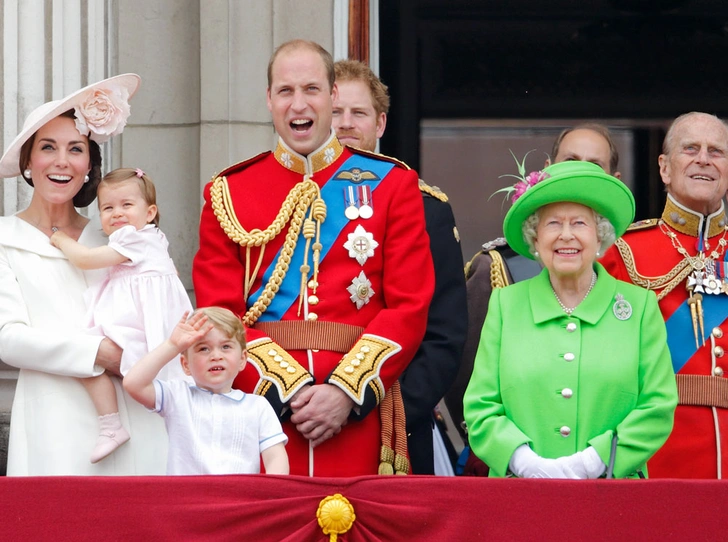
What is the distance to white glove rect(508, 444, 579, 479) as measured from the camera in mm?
3959

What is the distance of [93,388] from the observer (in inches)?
167

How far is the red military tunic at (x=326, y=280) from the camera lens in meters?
4.20

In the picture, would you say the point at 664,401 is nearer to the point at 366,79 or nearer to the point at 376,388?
the point at 376,388

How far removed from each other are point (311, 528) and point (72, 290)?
3.88ft

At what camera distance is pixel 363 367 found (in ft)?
13.6

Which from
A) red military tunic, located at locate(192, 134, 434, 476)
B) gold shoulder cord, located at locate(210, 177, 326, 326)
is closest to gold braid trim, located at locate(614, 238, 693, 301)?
red military tunic, located at locate(192, 134, 434, 476)

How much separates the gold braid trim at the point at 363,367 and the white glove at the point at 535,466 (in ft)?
1.44

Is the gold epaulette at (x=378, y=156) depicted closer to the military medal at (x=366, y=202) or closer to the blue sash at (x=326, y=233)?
the blue sash at (x=326, y=233)

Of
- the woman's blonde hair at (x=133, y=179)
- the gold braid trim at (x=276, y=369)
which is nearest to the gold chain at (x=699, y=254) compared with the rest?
the gold braid trim at (x=276, y=369)

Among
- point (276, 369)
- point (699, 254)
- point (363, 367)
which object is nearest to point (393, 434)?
point (363, 367)

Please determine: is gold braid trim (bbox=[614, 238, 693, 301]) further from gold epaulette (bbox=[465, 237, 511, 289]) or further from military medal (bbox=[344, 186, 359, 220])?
military medal (bbox=[344, 186, 359, 220])

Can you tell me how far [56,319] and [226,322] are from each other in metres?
0.61

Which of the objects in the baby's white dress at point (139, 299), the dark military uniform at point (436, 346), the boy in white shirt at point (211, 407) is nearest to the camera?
the boy in white shirt at point (211, 407)

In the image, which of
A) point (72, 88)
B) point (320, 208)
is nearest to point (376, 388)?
point (320, 208)
